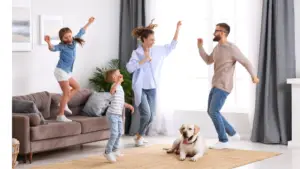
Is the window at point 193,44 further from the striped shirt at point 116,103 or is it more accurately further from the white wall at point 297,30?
the striped shirt at point 116,103

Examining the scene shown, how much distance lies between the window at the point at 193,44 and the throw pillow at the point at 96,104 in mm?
1369

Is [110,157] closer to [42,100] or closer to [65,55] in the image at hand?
[42,100]

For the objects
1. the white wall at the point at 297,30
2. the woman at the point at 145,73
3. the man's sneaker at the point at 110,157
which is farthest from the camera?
the white wall at the point at 297,30

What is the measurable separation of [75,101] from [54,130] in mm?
1118

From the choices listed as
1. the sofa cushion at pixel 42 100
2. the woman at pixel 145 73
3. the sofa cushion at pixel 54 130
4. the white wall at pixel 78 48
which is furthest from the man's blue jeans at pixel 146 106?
the white wall at pixel 78 48

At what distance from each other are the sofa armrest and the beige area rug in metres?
0.34

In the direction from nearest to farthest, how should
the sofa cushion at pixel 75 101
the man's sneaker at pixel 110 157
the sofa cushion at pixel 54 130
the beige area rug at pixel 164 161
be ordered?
the beige area rug at pixel 164 161 < the man's sneaker at pixel 110 157 < the sofa cushion at pixel 54 130 < the sofa cushion at pixel 75 101

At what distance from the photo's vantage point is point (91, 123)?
676 centimetres

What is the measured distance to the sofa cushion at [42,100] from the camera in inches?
263

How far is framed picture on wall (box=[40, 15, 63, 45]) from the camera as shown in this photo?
743cm

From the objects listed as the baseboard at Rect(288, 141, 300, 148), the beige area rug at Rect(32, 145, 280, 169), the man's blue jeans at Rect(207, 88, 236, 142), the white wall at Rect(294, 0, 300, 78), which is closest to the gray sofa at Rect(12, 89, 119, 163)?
the beige area rug at Rect(32, 145, 280, 169)

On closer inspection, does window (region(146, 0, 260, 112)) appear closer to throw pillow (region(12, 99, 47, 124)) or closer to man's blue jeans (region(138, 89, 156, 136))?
man's blue jeans (region(138, 89, 156, 136))

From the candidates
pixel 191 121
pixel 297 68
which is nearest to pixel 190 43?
pixel 191 121

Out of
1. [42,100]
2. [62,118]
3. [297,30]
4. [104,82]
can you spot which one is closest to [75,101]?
[42,100]
